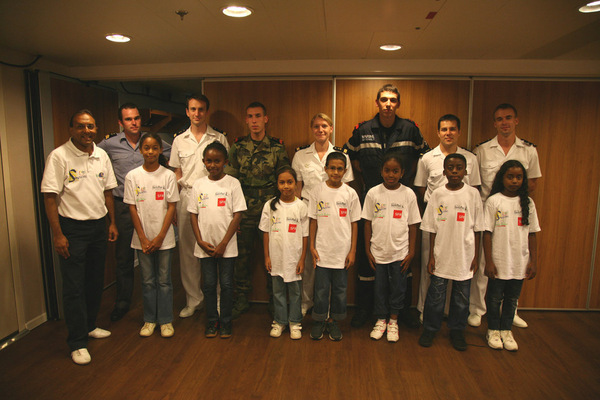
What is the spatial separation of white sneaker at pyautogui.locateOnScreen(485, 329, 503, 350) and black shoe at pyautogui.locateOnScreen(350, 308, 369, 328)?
3.03 ft

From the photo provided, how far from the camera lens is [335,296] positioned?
285 cm

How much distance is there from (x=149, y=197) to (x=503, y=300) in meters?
2.76

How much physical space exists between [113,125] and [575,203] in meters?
4.75

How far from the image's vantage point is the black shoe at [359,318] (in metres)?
3.09

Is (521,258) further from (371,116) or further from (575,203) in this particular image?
(371,116)

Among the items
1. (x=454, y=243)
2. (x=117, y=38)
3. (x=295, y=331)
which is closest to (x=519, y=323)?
(x=454, y=243)

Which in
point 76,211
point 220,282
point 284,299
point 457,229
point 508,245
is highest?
point 76,211

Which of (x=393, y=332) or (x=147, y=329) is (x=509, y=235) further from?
(x=147, y=329)

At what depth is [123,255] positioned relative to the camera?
3301 mm

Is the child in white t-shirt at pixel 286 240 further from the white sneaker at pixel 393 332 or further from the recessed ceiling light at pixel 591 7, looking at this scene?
the recessed ceiling light at pixel 591 7

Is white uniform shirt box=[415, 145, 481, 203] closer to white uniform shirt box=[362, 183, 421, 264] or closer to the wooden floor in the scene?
white uniform shirt box=[362, 183, 421, 264]

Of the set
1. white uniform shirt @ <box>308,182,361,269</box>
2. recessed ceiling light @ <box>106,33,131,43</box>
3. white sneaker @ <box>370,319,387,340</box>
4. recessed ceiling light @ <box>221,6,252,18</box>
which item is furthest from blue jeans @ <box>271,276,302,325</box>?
recessed ceiling light @ <box>106,33,131,43</box>

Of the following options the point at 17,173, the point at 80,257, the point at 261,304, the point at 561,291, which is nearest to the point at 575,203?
the point at 561,291

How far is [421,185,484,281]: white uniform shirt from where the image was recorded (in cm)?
267
